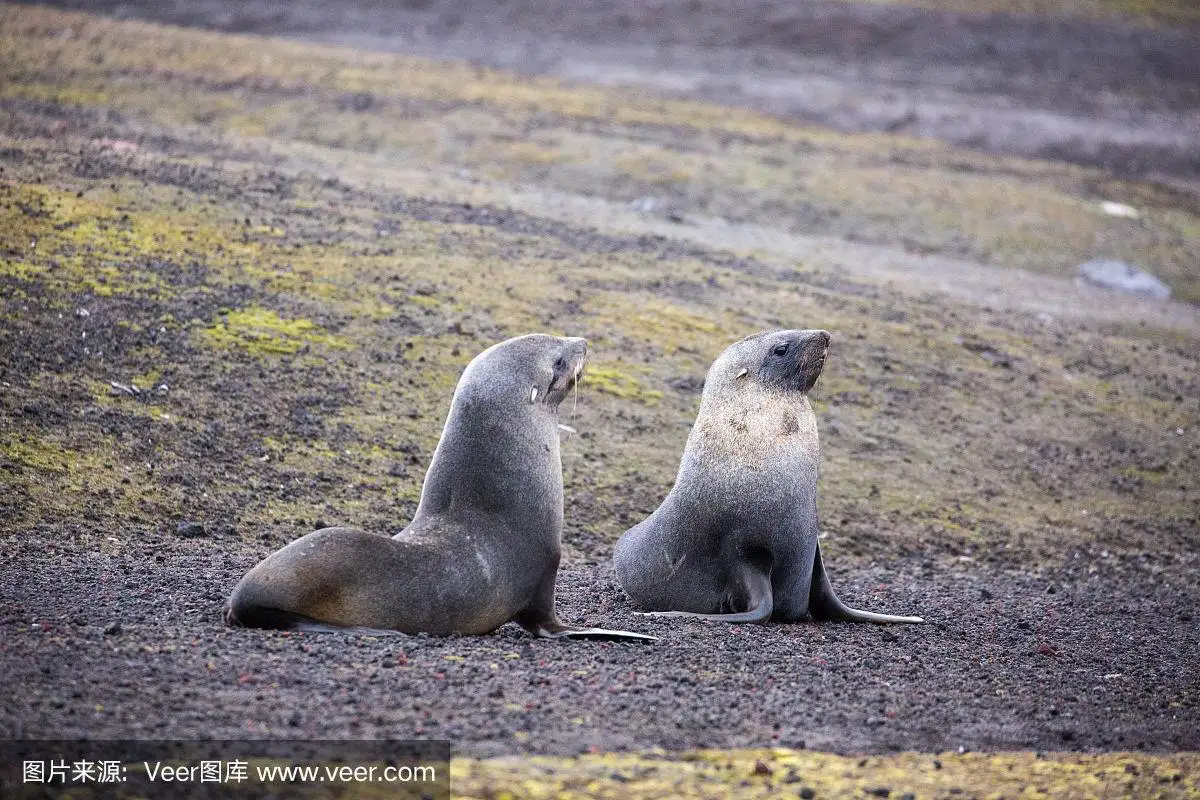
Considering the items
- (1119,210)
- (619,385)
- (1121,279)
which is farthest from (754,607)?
(1119,210)

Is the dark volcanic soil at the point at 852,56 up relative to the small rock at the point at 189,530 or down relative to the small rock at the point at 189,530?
up

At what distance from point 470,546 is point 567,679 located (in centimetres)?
123

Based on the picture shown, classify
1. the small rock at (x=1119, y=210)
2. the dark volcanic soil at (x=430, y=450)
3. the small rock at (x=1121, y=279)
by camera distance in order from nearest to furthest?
the dark volcanic soil at (x=430, y=450), the small rock at (x=1121, y=279), the small rock at (x=1119, y=210)

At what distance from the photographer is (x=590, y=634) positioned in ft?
25.6

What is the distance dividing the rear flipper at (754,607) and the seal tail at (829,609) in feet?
1.23

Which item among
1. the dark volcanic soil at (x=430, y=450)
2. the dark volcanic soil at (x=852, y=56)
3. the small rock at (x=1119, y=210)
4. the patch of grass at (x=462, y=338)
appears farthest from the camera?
the dark volcanic soil at (x=852, y=56)

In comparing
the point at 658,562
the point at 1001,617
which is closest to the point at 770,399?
the point at 658,562

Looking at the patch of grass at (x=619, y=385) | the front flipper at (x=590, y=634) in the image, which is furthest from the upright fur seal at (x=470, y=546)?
the patch of grass at (x=619, y=385)

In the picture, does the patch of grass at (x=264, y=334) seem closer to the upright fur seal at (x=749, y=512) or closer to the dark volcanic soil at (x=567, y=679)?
the dark volcanic soil at (x=567, y=679)

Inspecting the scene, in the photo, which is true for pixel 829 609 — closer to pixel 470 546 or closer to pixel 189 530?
pixel 470 546

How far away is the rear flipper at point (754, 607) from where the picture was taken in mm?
8570

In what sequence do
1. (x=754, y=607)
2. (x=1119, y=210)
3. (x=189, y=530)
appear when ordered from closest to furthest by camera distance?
(x=754, y=607) < (x=189, y=530) < (x=1119, y=210)

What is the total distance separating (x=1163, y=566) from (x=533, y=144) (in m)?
15.6

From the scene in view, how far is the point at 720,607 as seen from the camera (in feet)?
29.8
